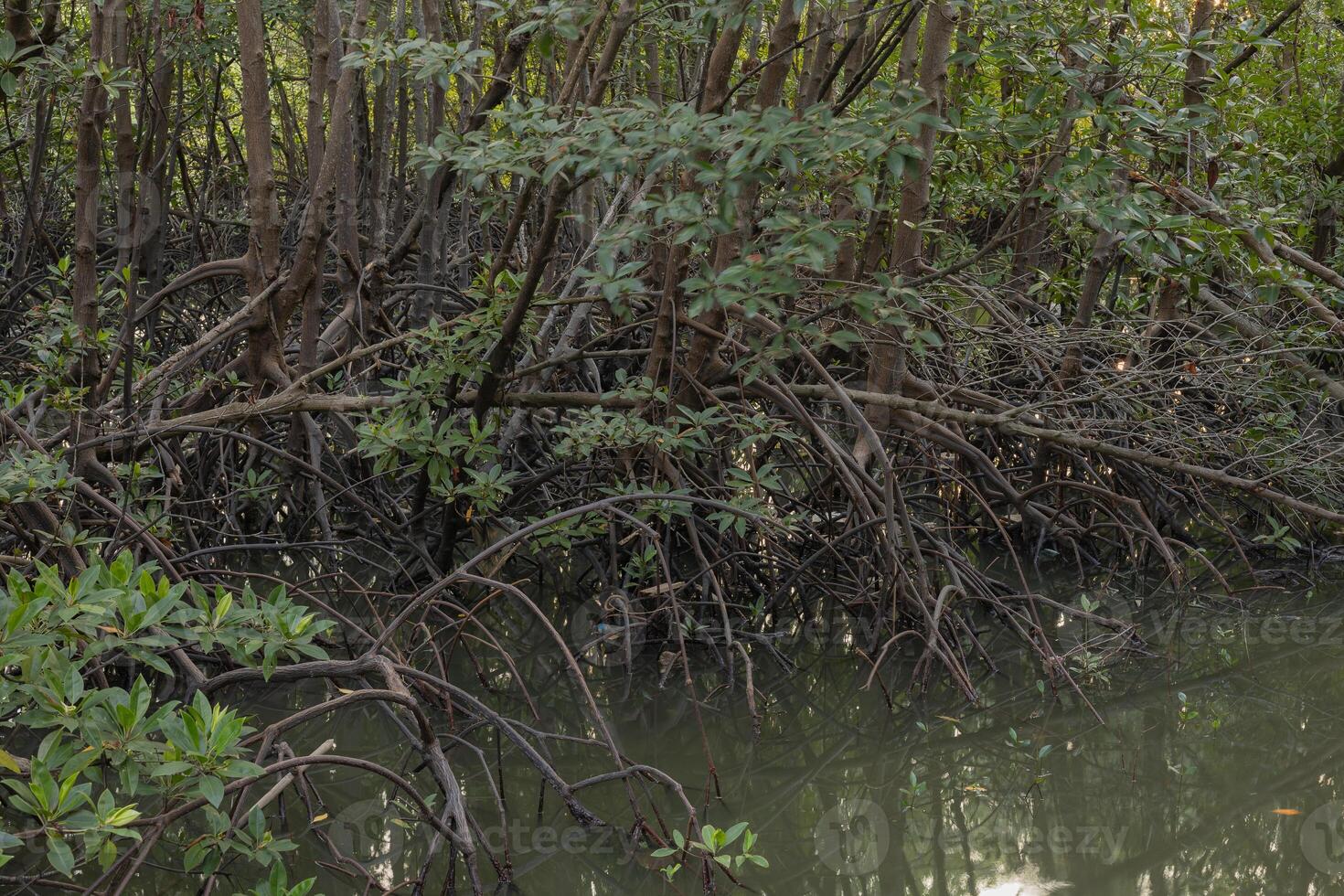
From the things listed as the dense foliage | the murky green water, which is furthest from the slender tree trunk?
the murky green water

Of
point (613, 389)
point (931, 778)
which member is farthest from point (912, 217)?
point (931, 778)

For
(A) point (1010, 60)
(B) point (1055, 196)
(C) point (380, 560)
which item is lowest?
(C) point (380, 560)

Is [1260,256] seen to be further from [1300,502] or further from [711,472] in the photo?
[711,472]

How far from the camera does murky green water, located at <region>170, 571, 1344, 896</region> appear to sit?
260 cm

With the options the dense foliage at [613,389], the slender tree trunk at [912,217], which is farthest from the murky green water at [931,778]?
the slender tree trunk at [912,217]

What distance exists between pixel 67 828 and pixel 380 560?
2865 millimetres

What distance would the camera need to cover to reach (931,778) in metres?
3.06

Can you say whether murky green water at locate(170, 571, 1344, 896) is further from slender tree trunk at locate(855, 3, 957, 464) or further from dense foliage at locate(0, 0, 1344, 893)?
slender tree trunk at locate(855, 3, 957, 464)

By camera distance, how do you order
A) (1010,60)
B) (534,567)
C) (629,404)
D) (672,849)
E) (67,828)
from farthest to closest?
(534,567), (629,404), (1010,60), (672,849), (67,828)

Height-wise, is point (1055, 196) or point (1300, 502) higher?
point (1055, 196)

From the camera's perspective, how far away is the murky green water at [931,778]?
8.54ft

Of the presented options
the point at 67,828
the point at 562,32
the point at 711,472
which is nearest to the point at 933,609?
the point at 711,472

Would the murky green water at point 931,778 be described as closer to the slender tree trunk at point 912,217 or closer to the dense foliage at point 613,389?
the dense foliage at point 613,389

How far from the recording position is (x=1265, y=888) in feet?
8.55
